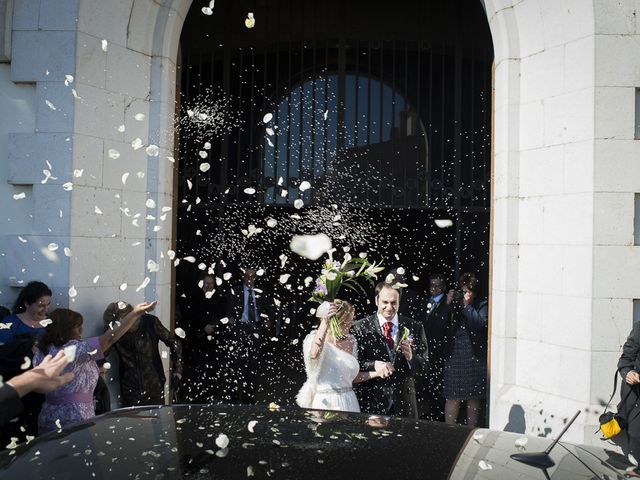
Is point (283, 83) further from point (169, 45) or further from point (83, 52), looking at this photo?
point (83, 52)

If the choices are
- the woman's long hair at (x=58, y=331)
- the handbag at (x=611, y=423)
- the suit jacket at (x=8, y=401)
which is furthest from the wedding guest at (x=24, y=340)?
the handbag at (x=611, y=423)

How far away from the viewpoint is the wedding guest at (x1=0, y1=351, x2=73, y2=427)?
3018 mm

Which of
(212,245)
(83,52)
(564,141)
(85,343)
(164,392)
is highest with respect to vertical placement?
(83,52)

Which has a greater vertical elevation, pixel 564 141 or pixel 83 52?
pixel 83 52

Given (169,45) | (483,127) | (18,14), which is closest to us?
(18,14)

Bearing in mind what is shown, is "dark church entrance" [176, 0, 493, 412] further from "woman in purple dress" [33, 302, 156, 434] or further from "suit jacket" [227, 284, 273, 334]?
"woman in purple dress" [33, 302, 156, 434]

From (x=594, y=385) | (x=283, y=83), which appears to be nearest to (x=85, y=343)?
(x=594, y=385)

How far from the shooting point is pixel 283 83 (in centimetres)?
955

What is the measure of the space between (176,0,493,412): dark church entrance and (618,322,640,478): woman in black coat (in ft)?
8.84

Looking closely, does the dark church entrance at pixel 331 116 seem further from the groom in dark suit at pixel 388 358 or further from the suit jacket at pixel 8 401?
the suit jacket at pixel 8 401

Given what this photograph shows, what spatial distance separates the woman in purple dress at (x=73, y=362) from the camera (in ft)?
16.0

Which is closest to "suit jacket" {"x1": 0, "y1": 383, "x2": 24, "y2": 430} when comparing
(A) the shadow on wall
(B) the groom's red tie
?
(B) the groom's red tie

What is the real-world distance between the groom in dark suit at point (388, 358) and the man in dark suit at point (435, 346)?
128cm

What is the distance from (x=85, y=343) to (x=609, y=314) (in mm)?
3470
